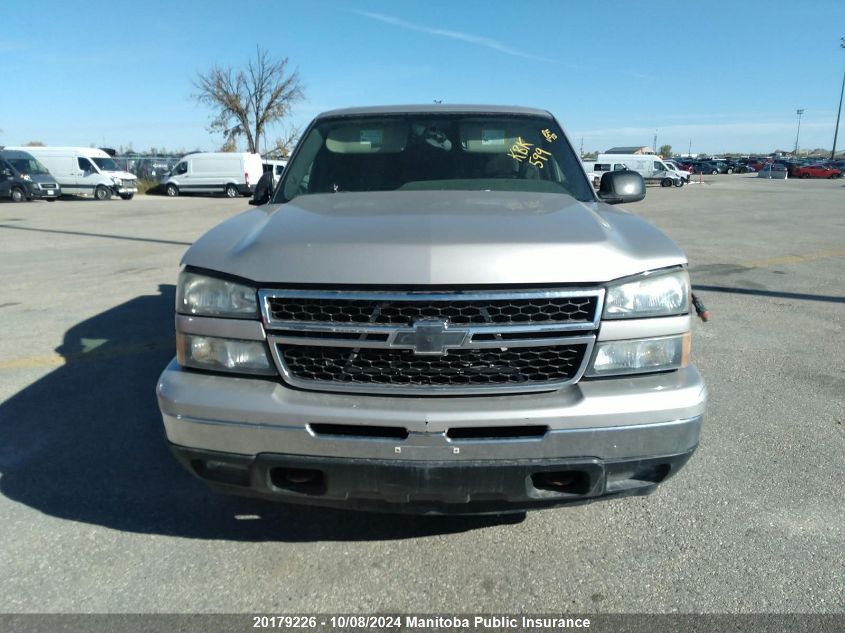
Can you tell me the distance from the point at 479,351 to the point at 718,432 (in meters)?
2.26

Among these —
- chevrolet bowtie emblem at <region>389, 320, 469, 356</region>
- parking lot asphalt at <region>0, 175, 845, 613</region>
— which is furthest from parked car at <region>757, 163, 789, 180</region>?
chevrolet bowtie emblem at <region>389, 320, 469, 356</region>

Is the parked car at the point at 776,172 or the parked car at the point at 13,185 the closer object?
the parked car at the point at 13,185

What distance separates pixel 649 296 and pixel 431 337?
815mm

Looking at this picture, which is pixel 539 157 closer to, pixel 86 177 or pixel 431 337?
pixel 431 337

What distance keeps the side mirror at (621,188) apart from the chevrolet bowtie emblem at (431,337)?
1.98 metres

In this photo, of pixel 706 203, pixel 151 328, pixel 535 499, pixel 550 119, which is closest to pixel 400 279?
pixel 535 499

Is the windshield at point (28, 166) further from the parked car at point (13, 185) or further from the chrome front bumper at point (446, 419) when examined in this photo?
the chrome front bumper at point (446, 419)

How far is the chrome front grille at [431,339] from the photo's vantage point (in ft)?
7.46

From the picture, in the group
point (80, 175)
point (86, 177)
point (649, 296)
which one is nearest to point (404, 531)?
point (649, 296)

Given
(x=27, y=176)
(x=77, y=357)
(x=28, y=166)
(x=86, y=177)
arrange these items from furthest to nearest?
(x=86, y=177)
(x=28, y=166)
(x=27, y=176)
(x=77, y=357)

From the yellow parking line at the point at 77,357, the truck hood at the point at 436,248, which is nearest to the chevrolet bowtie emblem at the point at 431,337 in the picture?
the truck hood at the point at 436,248

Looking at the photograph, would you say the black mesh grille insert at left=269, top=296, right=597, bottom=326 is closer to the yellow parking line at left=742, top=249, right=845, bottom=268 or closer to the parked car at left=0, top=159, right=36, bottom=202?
the yellow parking line at left=742, top=249, right=845, bottom=268

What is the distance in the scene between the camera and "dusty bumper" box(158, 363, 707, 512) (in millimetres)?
2248

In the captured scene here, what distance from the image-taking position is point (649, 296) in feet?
7.89
